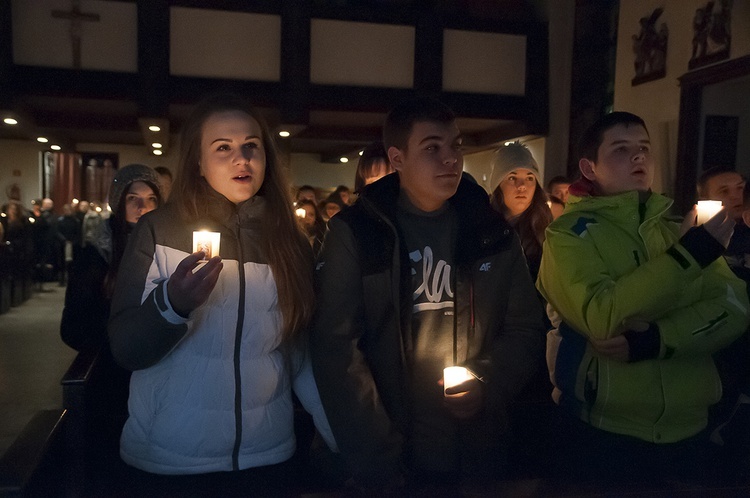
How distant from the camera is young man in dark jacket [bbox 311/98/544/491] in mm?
2029

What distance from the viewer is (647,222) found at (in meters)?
2.20

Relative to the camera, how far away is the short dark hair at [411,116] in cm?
226

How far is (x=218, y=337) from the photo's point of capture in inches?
76.1

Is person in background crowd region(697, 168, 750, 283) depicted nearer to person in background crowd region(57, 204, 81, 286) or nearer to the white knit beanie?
the white knit beanie

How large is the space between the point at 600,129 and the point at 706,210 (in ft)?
1.44

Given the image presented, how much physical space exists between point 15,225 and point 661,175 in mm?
10235

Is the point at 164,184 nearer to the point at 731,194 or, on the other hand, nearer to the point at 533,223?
the point at 533,223

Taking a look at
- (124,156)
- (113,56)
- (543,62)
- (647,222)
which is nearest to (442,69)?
(543,62)

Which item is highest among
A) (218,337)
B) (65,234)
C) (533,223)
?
(533,223)

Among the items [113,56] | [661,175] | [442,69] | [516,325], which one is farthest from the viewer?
[442,69]

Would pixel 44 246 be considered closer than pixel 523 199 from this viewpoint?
No

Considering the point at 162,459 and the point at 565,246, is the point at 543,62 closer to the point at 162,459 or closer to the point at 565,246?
the point at 565,246

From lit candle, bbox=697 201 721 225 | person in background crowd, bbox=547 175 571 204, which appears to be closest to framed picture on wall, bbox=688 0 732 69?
person in background crowd, bbox=547 175 571 204

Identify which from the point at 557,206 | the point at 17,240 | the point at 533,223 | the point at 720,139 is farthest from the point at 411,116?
the point at 17,240
